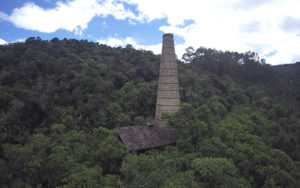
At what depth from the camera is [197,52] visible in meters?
47.3

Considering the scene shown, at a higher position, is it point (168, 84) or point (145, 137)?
point (168, 84)

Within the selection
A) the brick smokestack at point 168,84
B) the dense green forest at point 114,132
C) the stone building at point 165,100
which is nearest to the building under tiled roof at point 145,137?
the stone building at point 165,100

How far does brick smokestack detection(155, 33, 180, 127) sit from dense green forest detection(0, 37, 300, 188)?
1.87 metres

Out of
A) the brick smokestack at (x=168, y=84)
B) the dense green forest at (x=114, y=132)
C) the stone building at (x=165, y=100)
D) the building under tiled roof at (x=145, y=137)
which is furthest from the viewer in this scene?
the brick smokestack at (x=168, y=84)

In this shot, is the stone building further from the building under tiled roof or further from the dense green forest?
the dense green forest

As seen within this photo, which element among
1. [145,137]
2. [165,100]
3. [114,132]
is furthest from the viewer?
[165,100]

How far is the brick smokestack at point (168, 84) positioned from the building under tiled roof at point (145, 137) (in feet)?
3.70

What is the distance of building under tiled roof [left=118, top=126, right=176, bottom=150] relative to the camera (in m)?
12.7

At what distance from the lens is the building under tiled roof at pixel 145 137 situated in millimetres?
12666

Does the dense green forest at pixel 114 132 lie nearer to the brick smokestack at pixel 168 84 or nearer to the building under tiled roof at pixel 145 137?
the building under tiled roof at pixel 145 137

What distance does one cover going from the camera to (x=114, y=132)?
1266cm

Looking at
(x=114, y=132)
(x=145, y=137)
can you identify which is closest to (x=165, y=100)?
(x=145, y=137)

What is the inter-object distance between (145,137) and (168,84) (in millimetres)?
4280

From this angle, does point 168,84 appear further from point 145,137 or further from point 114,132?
point 114,132
